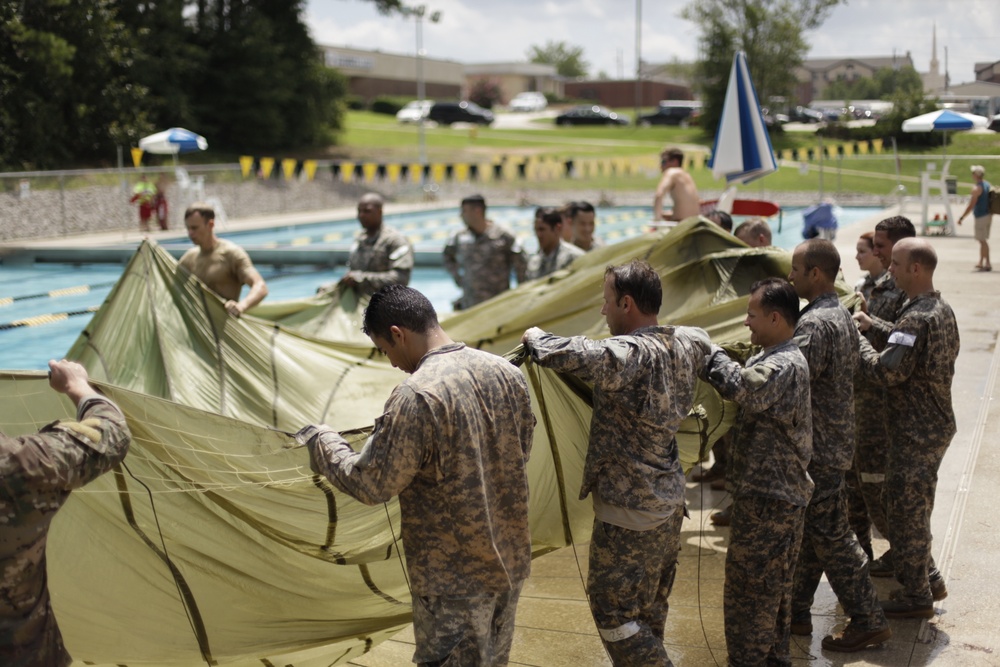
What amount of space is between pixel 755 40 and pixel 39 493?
112ft

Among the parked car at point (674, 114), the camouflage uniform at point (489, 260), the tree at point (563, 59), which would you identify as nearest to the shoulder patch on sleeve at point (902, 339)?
the camouflage uniform at point (489, 260)

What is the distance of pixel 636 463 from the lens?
3.75 m

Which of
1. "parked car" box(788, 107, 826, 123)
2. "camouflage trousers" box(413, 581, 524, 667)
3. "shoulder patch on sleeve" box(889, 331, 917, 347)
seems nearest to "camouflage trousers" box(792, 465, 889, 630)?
"shoulder patch on sleeve" box(889, 331, 917, 347)

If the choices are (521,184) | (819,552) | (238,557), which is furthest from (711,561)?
(521,184)

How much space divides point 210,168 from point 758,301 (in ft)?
83.7

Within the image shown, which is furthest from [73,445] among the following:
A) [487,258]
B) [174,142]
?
[174,142]

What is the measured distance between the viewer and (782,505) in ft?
13.6

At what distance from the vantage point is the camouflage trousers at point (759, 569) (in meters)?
4.16

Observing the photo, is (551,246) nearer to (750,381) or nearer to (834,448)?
(834,448)

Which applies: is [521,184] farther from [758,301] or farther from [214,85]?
[758,301]

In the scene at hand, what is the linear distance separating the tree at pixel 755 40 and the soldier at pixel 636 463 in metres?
18.6

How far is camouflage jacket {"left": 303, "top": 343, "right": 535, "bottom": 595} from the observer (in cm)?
308

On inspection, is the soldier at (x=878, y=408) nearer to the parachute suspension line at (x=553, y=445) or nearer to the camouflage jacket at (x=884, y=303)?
the camouflage jacket at (x=884, y=303)

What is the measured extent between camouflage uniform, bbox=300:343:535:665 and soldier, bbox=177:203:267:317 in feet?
15.2
